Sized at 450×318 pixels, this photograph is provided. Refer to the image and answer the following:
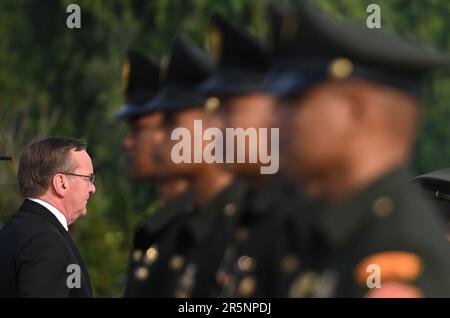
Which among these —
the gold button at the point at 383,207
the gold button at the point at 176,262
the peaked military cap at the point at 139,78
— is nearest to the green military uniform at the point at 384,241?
the gold button at the point at 383,207

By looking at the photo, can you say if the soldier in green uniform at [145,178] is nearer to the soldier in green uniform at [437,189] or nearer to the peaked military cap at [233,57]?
the peaked military cap at [233,57]

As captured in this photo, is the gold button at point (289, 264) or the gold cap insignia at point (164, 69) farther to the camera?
the gold cap insignia at point (164, 69)

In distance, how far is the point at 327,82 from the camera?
2.88 meters

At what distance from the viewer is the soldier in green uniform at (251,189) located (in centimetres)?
305

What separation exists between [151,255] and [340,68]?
135 cm

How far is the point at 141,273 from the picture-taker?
159 inches

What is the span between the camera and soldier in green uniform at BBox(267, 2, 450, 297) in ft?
9.21

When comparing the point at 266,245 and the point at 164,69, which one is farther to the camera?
the point at 164,69

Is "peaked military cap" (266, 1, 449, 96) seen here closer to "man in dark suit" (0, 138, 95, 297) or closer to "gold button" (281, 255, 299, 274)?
"gold button" (281, 255, 299, 274)

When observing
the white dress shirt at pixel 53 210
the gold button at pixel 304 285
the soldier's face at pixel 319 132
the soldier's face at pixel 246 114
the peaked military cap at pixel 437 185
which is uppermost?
the soldier's face at pixel 246 114

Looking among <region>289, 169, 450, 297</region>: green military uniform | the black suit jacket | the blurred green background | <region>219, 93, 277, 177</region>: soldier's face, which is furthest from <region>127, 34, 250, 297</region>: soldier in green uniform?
the blurred green background

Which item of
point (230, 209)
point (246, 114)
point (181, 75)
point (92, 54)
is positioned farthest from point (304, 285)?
point (92, 54)

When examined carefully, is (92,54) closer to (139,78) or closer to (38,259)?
(38,259)
